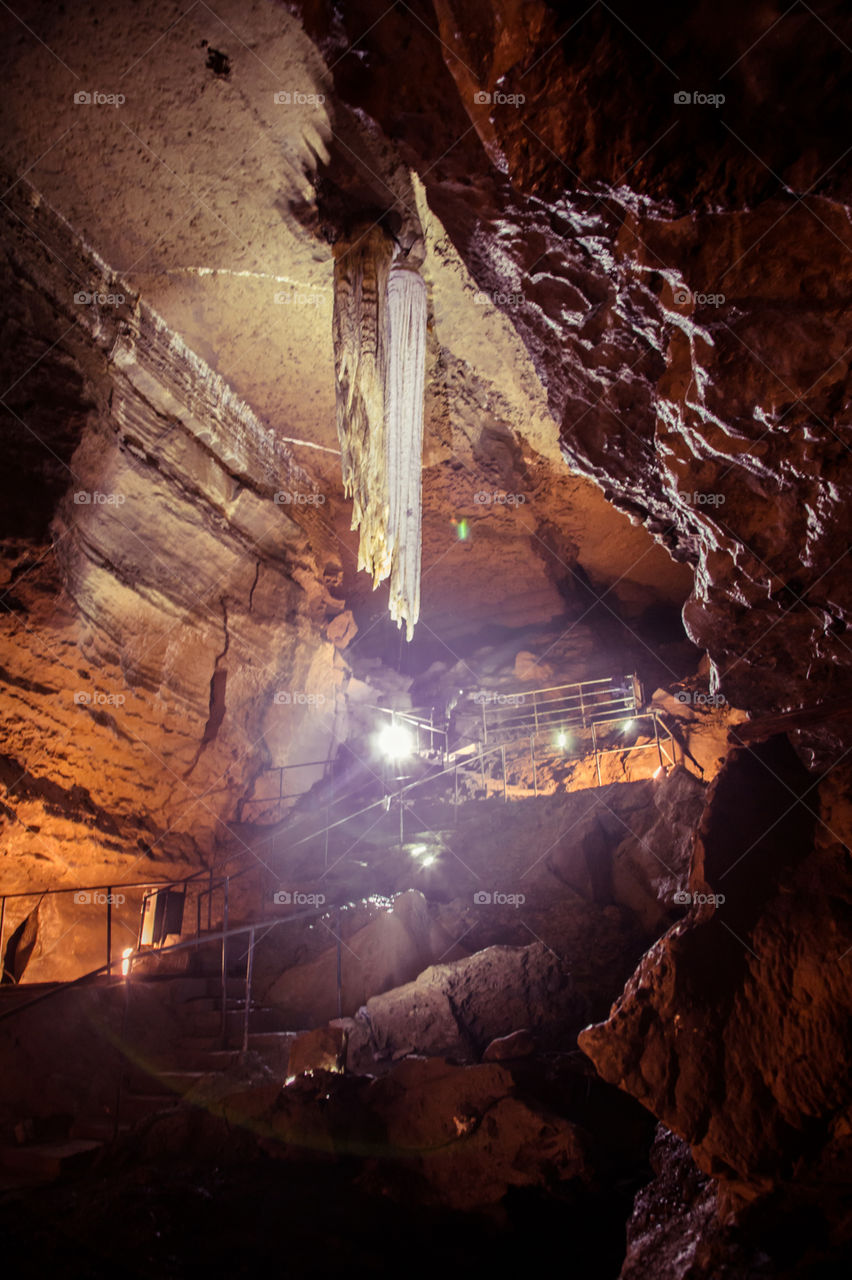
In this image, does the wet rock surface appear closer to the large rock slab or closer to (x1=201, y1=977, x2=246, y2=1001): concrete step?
the large rock slab

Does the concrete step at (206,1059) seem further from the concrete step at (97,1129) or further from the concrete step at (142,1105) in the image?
the concrete step at (97,1129)

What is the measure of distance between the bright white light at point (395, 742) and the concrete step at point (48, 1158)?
33.0 ft

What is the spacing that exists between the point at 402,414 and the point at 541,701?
8.93 m

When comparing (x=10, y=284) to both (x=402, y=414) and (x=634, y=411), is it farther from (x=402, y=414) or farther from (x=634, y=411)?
(x=634, y=411)

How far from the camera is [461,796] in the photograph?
40.4 ft

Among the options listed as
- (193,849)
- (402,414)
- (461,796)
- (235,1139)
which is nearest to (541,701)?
(461,796)

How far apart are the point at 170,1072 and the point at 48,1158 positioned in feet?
4.68

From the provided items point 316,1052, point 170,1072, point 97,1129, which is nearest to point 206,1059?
point 170,1072

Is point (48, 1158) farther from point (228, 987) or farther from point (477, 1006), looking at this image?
point (477, 1006)

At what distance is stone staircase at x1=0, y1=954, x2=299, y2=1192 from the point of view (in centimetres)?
416

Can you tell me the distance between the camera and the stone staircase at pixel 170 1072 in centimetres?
416

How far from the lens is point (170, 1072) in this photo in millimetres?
5398

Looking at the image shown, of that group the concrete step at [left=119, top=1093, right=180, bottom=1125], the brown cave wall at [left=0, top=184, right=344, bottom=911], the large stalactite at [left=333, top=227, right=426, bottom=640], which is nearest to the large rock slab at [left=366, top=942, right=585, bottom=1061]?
the concrete step at [left=119, top=1093, right=180, bottom=1125]

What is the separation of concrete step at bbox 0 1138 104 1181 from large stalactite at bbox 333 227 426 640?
4.47 meters
